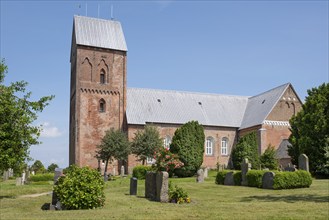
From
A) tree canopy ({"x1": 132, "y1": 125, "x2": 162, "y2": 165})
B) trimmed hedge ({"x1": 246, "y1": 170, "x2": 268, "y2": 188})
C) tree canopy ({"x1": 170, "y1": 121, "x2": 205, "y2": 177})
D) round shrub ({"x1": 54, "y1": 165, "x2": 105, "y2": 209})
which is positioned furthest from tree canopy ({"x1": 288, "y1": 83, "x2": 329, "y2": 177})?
round shrub ({"x1": 54, "y1": 165, "x2": 105, "y2": 209})

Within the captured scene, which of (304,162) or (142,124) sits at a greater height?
(142,124)

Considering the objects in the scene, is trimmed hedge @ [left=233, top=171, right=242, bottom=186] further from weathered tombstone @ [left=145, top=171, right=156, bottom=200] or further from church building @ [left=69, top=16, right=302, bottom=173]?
church building @ [left=69, top=16, right=302, bottom=173]

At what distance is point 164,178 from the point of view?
16.8 m

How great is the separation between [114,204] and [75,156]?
29.6 meters

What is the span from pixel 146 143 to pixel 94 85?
9772 mm

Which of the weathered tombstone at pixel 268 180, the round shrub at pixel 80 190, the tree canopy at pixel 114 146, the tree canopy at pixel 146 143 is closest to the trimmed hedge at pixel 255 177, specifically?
the weathered tombstone at pixel 268 180

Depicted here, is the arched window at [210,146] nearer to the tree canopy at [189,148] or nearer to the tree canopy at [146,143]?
the tree canopy at [146,143]

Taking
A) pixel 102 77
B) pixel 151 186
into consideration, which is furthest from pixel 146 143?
pixel 151 186

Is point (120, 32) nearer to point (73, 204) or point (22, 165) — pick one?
point (22, 165)

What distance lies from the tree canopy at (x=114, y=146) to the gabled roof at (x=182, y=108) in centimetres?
467

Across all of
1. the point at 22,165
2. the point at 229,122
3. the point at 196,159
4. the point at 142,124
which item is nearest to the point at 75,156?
the point at 142,124

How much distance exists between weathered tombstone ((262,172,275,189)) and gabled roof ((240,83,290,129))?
23.6 m

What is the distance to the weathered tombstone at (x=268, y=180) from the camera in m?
22.4

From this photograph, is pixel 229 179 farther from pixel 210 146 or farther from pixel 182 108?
pixel 182 108
